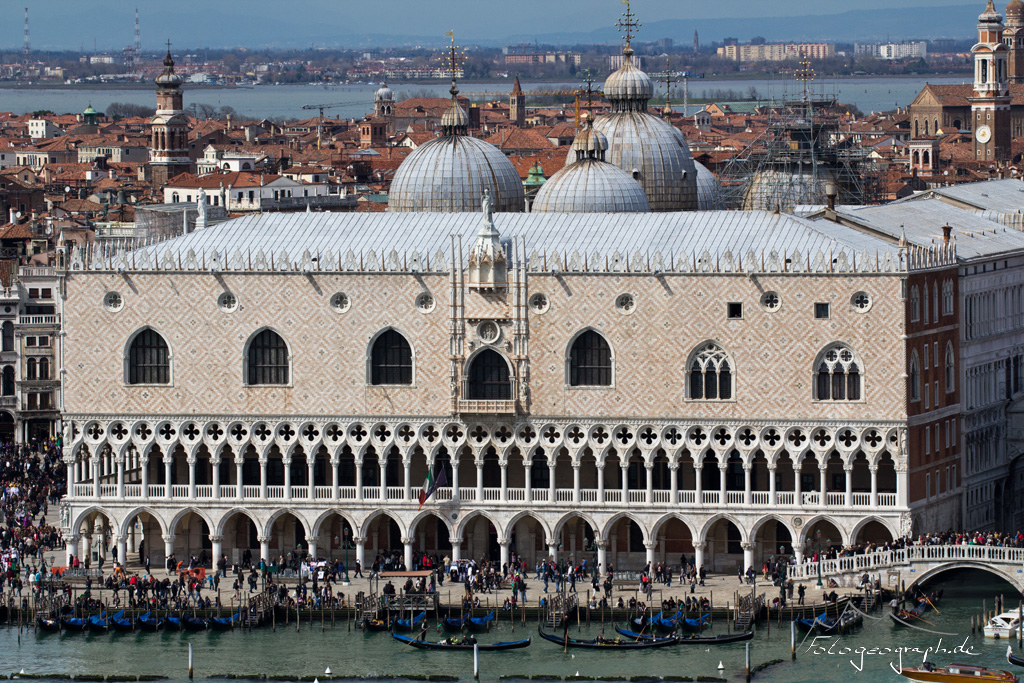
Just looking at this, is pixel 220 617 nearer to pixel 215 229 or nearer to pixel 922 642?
pixel 215 229

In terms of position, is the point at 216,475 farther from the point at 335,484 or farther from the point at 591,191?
the point at 591,191

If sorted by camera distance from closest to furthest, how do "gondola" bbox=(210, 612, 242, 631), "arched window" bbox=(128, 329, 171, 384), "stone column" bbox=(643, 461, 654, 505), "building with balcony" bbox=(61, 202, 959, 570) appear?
"gondola" bbox=(210, 612, 242, 631) → "building with balcony" bbox=(61, 202, 959, 570) → "stone column" bbox=(643, 461, 654, 505) → "arched window" bbox=(128, 329, 171, 384)

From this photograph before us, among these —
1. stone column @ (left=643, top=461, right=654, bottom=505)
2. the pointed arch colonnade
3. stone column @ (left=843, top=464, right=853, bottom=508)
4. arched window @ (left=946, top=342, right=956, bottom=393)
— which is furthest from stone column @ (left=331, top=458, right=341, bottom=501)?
arched window @ (left=946, top=342, right=956, bottom=393)

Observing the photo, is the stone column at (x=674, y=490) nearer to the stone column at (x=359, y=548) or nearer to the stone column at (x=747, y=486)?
the stone column at (x=747, y=486)

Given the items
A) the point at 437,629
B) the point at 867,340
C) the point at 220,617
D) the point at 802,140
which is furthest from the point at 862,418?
the point at 802,140

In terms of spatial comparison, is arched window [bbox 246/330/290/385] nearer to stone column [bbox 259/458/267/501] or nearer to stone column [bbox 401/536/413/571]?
stone column [bbox 259/458/267/501]

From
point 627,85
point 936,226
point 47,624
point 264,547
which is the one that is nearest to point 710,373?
point 936,226
